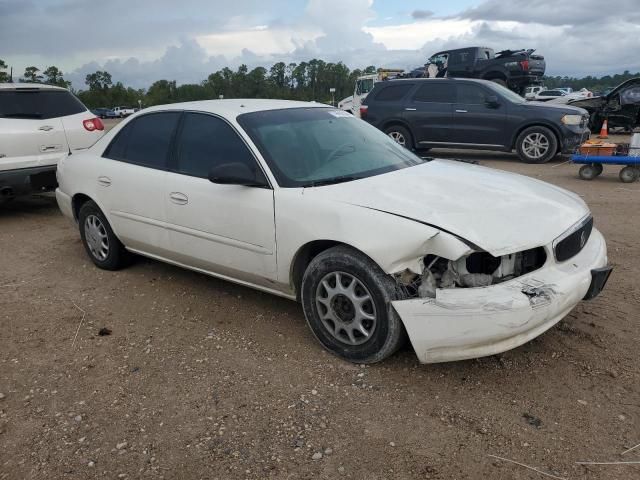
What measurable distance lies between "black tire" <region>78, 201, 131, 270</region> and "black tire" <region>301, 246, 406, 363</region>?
2359 mm

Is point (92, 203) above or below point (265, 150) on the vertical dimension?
below

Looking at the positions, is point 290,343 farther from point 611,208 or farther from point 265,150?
point 611,208

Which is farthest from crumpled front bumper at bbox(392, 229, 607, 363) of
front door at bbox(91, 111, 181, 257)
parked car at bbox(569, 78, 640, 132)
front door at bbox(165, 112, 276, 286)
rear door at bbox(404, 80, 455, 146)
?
parked car at bbox(569, 78, 640, 132)

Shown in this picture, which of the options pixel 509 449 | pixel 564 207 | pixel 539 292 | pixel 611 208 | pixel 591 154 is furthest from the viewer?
pixel 591 154

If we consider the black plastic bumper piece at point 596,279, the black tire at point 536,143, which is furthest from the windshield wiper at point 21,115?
the black tire at point 536,143

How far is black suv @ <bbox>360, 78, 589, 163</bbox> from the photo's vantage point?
35.0ft

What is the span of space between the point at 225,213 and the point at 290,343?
3.25 ft

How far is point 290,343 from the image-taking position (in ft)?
11.8

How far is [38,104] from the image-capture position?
7.22 m

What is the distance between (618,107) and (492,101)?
5710mm

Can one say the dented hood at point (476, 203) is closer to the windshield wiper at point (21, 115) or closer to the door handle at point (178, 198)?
the door handle at point (178, 198)

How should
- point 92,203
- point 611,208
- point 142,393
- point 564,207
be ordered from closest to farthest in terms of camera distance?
point 142,393 < point 564,207 < point 92,203 < point 611,208

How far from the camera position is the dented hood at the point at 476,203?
288 centimetres

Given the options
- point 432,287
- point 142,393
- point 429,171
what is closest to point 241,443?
point 142,393
